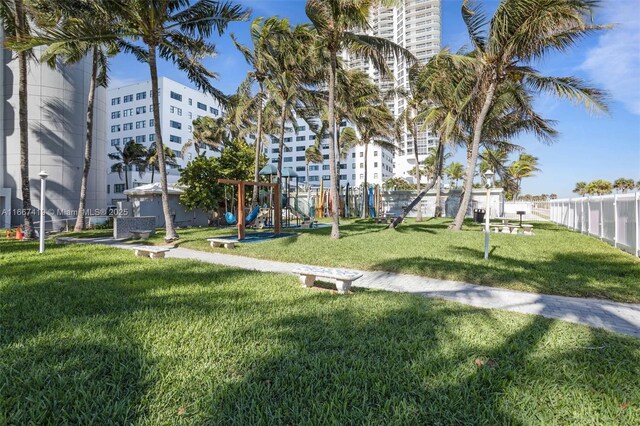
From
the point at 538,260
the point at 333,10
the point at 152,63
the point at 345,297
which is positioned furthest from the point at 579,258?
the point at 152,63

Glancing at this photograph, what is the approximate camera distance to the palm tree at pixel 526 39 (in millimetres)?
11875

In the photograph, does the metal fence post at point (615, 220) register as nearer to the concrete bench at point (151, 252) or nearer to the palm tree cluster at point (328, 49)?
the palm tree cluster at point (328, 49)

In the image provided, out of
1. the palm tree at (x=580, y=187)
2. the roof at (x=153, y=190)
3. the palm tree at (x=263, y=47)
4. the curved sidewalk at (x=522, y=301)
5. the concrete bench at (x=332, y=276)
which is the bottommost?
the curved sidewalk at (x=522, y=301)

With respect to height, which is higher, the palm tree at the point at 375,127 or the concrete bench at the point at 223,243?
the palm tree at the point at 375,127

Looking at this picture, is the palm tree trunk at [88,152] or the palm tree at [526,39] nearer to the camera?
the palm tree at [526,39]

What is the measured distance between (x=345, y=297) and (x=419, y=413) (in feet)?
9.81

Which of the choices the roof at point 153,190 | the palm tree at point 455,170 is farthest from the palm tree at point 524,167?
the roof at point 153,190

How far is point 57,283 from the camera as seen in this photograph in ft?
19.1

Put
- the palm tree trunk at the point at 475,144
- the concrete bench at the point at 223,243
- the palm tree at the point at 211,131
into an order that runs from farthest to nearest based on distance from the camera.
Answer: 1. the palm tree at the point at 211,131
2. the palm tree trunk at the point at 475,144
3. the concrete bench at the point at 223,243

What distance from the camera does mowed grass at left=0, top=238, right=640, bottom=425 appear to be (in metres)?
2.41

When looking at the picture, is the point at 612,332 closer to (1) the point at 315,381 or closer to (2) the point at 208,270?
(1) the point at 315,381

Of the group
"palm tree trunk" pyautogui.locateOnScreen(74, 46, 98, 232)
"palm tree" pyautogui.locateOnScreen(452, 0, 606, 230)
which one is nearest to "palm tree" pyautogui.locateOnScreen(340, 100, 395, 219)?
"palm tree" pyautogui.locateOnScreen(452, 0, 606, 230)

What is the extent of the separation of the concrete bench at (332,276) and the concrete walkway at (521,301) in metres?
0.84

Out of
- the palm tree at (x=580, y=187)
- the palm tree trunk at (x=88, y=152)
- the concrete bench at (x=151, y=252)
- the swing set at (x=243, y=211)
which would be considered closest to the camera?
the concrete bench at (x=151, y=252)
